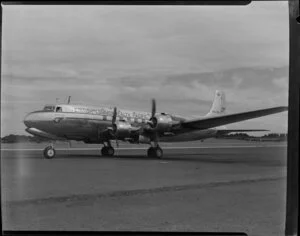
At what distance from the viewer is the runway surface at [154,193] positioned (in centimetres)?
248

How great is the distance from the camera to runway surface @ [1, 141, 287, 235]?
2.48 meters

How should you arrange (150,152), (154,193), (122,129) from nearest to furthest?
(154,193)
(150,152)
(122,129)

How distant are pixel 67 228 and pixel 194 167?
1.88m

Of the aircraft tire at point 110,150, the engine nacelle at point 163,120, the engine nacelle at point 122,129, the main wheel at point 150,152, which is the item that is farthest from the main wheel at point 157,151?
the engine nacelle at point 122,129

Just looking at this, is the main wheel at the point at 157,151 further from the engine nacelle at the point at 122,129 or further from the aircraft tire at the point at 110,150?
the engine nacelle at the point at 122,129

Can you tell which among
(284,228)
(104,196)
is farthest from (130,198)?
(284,228)

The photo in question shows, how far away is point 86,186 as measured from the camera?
348cm

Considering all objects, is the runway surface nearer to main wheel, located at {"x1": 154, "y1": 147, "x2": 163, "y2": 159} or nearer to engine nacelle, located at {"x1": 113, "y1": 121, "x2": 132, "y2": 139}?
main wheel, located at {"x1": 154, "y1": 147, "x2": 163, "y2": 159}

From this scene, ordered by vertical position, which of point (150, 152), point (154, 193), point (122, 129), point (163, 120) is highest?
point (122, 129)

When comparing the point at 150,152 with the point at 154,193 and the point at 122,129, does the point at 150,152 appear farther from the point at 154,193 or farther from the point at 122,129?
the point at 122,129

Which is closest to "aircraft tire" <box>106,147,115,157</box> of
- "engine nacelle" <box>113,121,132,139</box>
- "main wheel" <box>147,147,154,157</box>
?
"main wheel" <box>147,147,154,157</box>

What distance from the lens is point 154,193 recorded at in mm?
3510

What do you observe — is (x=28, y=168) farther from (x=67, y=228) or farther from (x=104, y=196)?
(x=104, y=196)

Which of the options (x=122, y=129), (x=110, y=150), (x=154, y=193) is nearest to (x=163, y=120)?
(x=154, y=193)
